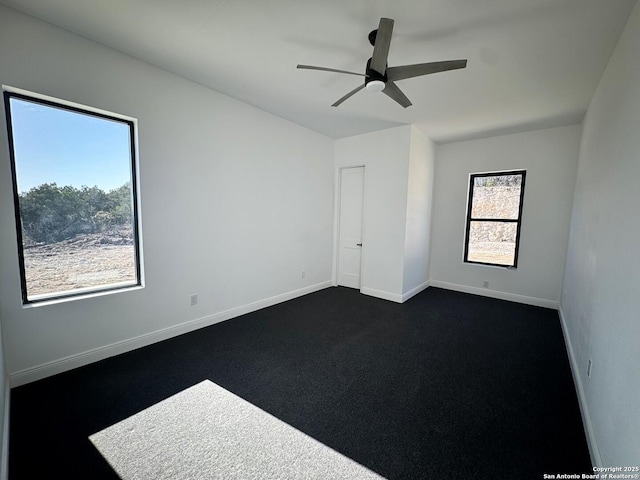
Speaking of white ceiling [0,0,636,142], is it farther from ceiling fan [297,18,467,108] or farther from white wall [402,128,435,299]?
white wall [402,128,435,299]

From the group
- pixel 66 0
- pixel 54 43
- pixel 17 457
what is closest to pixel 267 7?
pixel 66 0

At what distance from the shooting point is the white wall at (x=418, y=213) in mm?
4159

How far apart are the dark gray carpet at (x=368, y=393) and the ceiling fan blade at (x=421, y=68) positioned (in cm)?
239

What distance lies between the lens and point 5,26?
186cm

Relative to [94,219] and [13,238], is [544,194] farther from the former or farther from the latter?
[13,238]

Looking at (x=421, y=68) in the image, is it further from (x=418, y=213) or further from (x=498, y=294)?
(x=498, y=294)

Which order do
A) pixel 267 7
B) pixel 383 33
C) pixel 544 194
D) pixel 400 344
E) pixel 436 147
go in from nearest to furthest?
pixel 383 33, pixel 267 7, pixel 400 344, pixel 544 194, pixel 436 147

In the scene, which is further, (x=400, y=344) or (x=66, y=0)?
(x=400, y=344)

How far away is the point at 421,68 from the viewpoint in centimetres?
184

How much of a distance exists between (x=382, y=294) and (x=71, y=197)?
4009 mm

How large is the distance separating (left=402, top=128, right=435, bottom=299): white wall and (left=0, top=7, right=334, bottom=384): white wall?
5.09 ft

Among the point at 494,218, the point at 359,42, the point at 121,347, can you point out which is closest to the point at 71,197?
the point at 121,347

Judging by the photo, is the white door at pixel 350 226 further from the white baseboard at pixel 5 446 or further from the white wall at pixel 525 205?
the white baseboard at pixel 5 446

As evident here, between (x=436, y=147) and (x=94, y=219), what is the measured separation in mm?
5124
